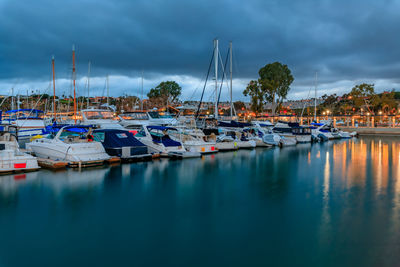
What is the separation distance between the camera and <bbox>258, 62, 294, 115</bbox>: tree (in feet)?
197

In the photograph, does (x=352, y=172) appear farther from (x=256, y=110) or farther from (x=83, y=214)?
(x=256, y=110)

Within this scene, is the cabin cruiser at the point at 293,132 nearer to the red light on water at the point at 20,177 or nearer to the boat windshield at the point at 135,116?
the boat windshield at the point at 135,116

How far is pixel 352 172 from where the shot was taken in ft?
58.7

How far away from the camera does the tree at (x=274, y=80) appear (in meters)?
60.1

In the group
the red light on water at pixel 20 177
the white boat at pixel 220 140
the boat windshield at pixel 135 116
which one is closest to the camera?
the red light on water at pixel 20 177

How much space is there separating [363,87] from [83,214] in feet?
245

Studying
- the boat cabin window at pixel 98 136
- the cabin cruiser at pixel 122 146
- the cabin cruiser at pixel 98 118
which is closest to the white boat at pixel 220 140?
the cabin cruiser at pixel 122 146

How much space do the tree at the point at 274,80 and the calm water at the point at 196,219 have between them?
150 ft

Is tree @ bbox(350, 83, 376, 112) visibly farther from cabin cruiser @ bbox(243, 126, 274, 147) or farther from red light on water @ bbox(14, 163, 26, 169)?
red light on water @ bbox(14, 163, 26, 169)

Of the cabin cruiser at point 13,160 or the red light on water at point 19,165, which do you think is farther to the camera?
the red light on water at point 19,165

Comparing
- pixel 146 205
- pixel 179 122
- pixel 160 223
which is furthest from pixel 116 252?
pixel 179 122

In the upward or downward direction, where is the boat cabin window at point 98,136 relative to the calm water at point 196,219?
upward

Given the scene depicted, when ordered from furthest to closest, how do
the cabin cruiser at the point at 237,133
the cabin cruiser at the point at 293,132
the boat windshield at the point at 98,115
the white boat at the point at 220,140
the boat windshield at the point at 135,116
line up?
the cabin cruiser at the point at 293,132 → the boat windshield at the point at 135,116 → the boat windshield at the point at 98,115 → the cabin cruiser at the point at 237,133 → the white boat at the point at 220,140

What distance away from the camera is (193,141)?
22.9m
